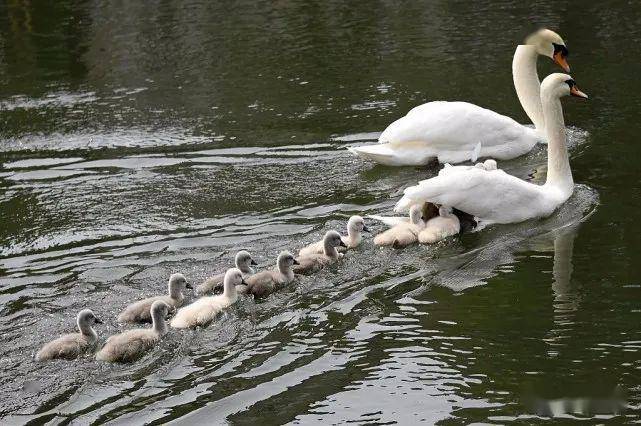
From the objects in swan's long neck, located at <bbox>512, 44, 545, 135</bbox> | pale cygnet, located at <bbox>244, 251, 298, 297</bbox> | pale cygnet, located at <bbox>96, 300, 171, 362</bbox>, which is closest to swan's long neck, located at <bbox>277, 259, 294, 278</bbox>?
pale cygnet, located at <bbox>244, 251, 298, 297</bbox>

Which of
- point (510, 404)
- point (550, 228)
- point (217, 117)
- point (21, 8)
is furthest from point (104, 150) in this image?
point (21, 8)

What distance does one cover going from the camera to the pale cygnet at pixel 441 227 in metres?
9.90

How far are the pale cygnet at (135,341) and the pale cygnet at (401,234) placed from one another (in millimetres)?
2372

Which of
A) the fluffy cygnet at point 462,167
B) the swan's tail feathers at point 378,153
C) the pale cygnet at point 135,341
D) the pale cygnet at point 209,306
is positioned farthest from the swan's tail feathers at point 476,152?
the pale cygnet at point 135,341

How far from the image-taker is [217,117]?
1473 cm

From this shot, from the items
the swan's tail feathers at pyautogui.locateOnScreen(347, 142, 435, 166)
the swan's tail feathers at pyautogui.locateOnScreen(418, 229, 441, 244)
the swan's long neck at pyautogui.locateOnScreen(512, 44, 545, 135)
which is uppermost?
the swan's long neck at pyautogui.locateOnScreen(512, 44, 545, 135)

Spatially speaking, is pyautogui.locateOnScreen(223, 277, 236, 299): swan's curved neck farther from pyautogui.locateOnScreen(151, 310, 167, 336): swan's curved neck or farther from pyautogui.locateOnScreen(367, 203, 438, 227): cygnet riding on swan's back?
pyautogui.locateOnScreen(367, 203, 438, 227): cygnet riding on swan's back

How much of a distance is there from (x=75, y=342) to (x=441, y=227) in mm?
3606

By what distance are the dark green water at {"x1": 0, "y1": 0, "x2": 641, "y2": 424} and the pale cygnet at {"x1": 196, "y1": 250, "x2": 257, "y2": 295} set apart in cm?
32

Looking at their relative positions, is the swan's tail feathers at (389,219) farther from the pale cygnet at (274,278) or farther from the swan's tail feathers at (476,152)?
the swan's tail feathers at (476,152)

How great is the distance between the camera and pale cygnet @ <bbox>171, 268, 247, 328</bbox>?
27.3 feet

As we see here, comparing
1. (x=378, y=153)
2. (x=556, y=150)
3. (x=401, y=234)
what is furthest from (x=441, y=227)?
(x=378, y=153)

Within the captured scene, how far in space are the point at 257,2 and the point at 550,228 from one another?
1372 centimetres

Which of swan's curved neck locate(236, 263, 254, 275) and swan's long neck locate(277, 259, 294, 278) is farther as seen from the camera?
swan's curved neck locate(236, 263, 254, 275)
